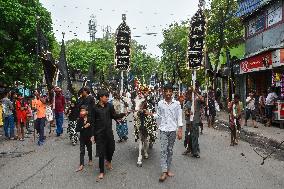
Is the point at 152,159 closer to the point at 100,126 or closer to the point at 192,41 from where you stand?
the point at 100,126

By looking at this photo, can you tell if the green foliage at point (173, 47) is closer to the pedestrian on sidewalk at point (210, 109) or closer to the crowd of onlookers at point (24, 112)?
the pedestrian on sidewalk at point (210, 109)

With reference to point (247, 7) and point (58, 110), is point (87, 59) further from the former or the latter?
point (58, 110)

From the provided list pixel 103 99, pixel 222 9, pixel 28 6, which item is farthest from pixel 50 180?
pixel 28 6

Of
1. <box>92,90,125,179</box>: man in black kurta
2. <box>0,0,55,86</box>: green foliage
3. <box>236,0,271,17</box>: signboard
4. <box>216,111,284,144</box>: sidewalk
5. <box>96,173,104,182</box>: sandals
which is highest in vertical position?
<box>236,0,271,17</box>: signboard

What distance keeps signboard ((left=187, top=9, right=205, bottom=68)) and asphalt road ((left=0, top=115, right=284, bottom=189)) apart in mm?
2709

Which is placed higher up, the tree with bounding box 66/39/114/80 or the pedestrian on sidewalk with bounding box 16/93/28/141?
the tree with bounding box 66/39/114/80

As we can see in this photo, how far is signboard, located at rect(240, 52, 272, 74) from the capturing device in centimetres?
2267

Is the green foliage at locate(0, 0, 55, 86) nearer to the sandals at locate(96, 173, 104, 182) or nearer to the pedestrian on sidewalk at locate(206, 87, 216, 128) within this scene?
the pedestrian on sidewalk at locate(206, 87, 216, 128)

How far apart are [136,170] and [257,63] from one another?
659 inches

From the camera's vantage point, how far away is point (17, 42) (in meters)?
33.9

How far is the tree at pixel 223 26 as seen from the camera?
3069 centimetres

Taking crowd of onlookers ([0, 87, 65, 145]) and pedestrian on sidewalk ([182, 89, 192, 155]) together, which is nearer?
pedestrian on sidewalk ([182, 89, 192, 155])

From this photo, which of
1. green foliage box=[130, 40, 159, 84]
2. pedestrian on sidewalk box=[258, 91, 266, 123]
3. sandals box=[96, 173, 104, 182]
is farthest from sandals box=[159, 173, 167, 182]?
green foliage box=[130, 40, 159, 84]

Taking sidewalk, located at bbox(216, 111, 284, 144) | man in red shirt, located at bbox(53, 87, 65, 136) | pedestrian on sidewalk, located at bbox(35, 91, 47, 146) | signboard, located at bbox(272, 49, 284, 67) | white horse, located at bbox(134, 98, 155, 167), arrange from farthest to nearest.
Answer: signboard, located at bbox(272, 49, 284, 67) < man in red shirt, located at bbox(53, 87, 65, 136) < sidewalk, located at bbox(216, 111, 284, 144) < pedestrian on sidewalk, located at bbox(35, 91, 47, 146) < white horse, located at bbox(134, 98, 155, 167)
